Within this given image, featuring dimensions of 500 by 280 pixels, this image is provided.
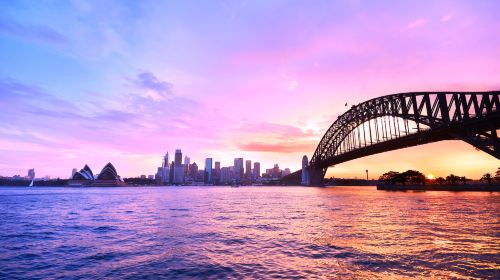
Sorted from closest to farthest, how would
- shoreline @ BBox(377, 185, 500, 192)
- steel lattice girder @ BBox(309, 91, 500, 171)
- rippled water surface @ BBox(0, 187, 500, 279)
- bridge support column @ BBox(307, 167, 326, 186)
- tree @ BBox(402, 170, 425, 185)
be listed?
1. rippled water surface @ BBox(0, 187, 500, 279)
2. steel lattice girder @ BBox(309, 91, 500, 171)
3. shoreline @ BBox(377, 185, 500, 192)
4. tree @ BBox(402, 170, 425, 185)
5. bridge support column @ BBox(307, 167, 326, 186)

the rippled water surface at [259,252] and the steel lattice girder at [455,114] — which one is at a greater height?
the steel lattice girder at [455,114]

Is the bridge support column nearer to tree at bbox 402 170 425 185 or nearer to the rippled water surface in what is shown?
tree at bbox 402 170 425 185

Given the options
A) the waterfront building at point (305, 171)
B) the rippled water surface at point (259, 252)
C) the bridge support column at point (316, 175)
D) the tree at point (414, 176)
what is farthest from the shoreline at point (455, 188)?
the rippled water surface at point (259, 252)

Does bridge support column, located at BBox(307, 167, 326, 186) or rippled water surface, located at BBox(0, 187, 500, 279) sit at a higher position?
bridge support column, located at BBox(307, 167, 326, 186)

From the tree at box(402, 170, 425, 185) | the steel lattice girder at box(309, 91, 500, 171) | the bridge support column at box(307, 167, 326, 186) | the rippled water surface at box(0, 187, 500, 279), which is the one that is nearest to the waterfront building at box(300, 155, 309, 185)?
the bridge support column at box(307, 167, 326, 186)

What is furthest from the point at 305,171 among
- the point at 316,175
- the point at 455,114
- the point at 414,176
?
the point at 455,114

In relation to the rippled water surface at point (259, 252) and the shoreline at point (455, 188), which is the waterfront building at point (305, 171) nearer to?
the shoreline at point (455, 188)

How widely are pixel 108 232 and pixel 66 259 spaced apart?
7.92 meters

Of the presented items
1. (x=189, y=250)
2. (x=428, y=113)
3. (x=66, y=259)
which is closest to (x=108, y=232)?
(x=66, y=259)

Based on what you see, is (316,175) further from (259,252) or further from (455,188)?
(259,252)

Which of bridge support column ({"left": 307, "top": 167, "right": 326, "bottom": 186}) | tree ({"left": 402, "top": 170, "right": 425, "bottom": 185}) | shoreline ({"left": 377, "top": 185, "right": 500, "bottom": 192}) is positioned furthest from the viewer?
bridge support column ({"left": 307, "top": 167, "right": 326, "bottom": 186})

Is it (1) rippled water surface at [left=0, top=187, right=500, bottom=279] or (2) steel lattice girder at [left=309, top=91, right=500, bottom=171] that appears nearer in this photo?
(1) rippled water surface at [left=0, top=187, right=500, bottom=279]

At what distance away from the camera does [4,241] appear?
18422mm

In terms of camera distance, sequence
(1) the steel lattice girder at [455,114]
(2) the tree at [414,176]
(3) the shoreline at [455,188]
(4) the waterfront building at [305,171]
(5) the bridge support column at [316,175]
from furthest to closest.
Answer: (4) the waterfront building at [305,171] < (5) the bridge support column at [316,175] < (2) the tree at [414,176] < (3) the shoreline at [455,188] < (1) the steel lattice girder at [455,114]
